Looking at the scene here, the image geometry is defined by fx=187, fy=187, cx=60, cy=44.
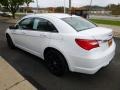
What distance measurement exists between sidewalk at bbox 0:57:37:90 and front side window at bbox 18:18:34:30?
136 centimetres

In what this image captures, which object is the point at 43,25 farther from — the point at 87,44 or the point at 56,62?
the point at 87,44

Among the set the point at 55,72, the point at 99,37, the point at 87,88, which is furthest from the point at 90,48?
the point at 55,72

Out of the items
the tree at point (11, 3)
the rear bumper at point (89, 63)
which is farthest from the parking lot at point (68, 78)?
the tree at point (11, 3)

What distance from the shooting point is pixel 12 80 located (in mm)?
4547

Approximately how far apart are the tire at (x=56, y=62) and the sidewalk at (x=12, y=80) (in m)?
0.80

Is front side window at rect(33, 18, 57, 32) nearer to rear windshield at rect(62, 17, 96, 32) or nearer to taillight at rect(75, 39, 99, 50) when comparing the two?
rear windshield at rect(62, 17, 96, 32)

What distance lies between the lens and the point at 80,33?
4285 mm

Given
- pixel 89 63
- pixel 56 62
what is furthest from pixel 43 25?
pixel 89 63

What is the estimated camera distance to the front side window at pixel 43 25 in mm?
4919

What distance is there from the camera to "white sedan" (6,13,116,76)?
4109 mm

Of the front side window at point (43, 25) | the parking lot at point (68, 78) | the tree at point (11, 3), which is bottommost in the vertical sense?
the parking lot at point (68, 78)

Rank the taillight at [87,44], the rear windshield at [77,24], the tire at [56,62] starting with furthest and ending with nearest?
the rear windshield at [77,24]
the tire at [56,62]
the taillight at [87,44]

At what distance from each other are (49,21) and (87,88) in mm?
2022

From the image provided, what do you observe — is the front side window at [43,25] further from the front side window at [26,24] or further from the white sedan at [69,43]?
the front side window at [26,24]
